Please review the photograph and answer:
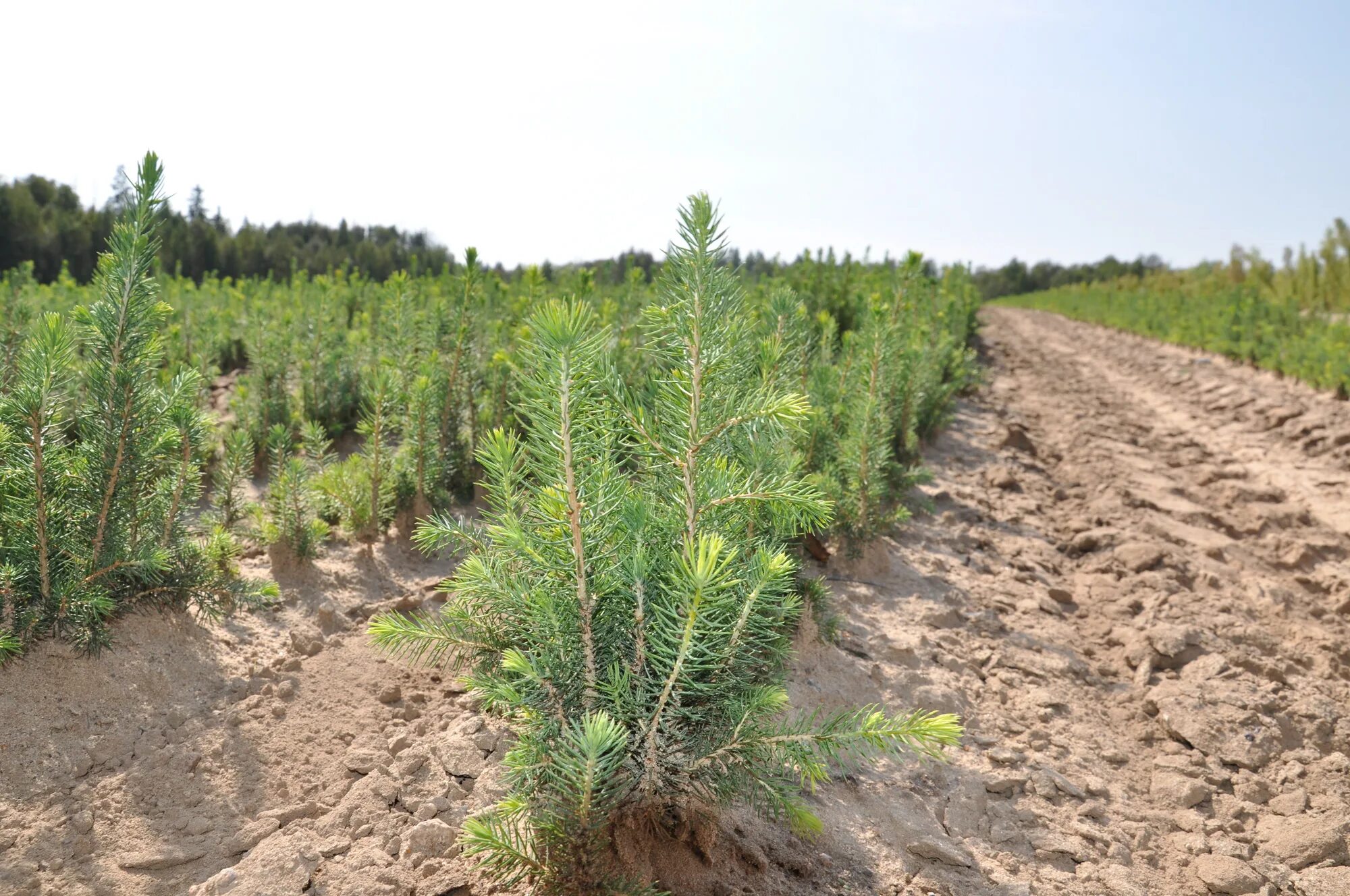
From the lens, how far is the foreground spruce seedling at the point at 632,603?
1.70m

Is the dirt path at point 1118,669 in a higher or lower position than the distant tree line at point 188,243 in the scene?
lower

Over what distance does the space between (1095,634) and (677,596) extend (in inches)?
134

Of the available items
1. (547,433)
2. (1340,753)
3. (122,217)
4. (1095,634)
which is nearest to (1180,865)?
(1340,753)

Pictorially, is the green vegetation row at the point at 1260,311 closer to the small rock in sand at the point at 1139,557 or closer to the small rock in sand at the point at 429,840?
the small rock in sand at the point at 1139,557

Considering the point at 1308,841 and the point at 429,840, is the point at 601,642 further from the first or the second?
the point at 1308,841

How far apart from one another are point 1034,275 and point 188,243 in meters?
61.9

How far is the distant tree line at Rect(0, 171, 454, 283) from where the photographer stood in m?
25.3

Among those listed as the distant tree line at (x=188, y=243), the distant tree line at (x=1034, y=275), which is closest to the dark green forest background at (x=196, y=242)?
the distant tree line at (x=188, y=243)

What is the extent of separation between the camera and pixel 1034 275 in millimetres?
68938

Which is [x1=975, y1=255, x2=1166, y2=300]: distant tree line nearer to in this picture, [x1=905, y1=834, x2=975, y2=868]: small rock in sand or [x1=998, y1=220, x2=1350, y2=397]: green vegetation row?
[x1=998, y1=220, x2=1350, y2=397]: green vegetation row

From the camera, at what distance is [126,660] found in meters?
2.65

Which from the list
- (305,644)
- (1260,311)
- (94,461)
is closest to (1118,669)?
(305,644)

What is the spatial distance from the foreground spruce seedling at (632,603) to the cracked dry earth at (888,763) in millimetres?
285

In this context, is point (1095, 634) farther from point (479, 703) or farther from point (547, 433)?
point (547, 433)
